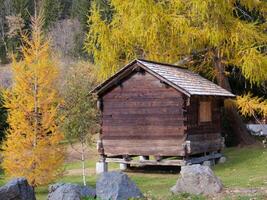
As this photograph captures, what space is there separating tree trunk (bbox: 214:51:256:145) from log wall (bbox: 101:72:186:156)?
591 centimetres

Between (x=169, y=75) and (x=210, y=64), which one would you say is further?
(x=210, y=64)

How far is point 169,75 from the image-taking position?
773 inches

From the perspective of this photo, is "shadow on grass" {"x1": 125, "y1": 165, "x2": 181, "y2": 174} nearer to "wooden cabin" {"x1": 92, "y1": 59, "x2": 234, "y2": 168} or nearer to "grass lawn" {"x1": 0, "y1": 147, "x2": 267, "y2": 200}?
"grass lawn" {"x1": 0, "y1": 147, "x2": 267, "y2": 200}

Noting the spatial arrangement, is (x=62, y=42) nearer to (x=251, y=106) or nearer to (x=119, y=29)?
(x=119, y=29)

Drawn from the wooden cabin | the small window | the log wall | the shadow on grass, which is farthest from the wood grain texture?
the shadow on grass

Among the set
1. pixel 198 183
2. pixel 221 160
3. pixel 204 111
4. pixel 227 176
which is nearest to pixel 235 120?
pixel 221 160

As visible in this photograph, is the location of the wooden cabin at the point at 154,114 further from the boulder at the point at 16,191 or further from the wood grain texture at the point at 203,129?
the boulder at the point at 16,191

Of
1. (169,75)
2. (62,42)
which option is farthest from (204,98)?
(62,42)

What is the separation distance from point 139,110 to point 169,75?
68.9 inches

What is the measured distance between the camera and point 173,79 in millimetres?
19312

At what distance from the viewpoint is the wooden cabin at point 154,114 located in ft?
63.0

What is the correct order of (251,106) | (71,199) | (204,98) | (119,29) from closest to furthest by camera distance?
(71,199), (204,98), (251,106), (119,29)

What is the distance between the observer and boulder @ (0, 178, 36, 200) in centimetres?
1208

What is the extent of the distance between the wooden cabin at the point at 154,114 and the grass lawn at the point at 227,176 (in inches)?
35.6
